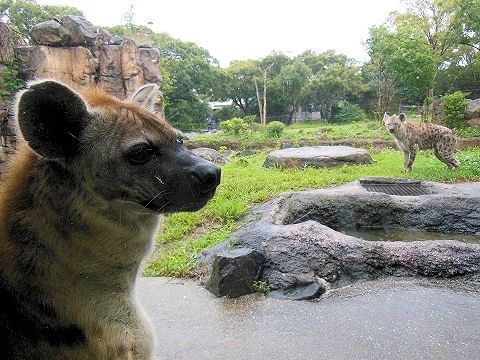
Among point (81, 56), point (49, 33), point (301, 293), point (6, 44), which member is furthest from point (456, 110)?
point (6, 44)

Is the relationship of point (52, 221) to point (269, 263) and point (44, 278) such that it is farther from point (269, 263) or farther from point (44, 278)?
point (269, 263)

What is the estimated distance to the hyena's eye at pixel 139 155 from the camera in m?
1.21

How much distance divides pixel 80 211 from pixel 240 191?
411 cm

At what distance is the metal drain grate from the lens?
16.3 ft

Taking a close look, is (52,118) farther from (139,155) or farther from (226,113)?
(226,113)

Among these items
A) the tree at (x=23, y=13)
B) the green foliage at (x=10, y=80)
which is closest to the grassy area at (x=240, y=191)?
the green foliage at (x=10, y=80)

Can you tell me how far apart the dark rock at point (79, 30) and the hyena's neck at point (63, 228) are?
10.1 m

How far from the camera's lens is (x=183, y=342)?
210 cm

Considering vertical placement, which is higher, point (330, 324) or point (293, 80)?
point (293, 80)

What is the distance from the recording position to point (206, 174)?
1.22 meters

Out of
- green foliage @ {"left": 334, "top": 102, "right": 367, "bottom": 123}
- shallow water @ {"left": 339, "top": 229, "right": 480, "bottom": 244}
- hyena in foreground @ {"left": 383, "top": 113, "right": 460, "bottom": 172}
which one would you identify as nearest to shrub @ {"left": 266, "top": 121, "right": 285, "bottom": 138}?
hyena in foreground @ {"left": 383, "top": 113, "right": 460, "bottom": 172}

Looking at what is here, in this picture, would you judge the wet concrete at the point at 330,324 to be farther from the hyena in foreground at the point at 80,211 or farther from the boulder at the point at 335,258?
the hyena in foreground at the point at 80,211

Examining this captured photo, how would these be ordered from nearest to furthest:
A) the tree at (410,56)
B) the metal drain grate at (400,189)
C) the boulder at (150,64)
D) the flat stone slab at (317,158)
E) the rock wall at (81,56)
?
the metal drain grate at (400,189) → the flat stone slab at (317,158) → the rock wall at (81,56) → the boulder at (150,64) → the tree at (410,56)

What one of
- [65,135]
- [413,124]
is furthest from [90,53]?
[65,135]
